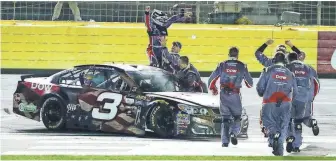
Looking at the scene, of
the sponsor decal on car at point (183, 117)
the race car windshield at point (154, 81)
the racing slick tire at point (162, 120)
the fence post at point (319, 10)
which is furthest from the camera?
the fence post at point (319, 10)

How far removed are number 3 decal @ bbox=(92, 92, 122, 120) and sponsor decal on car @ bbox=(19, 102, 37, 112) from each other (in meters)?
1.26

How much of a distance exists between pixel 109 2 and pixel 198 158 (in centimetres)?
1971

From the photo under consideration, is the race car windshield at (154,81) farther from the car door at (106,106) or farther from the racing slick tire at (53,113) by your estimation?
the racing slick tire at (53,113)

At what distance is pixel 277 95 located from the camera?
44.3 ft

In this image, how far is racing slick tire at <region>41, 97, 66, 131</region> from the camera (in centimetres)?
1656

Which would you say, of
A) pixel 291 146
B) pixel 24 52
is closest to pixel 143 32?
pixel 24 52

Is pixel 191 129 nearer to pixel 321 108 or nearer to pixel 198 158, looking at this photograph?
pixel 198 158

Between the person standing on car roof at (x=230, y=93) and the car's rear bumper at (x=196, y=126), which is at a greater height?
the person standing on car roof at (x=230, y=93)

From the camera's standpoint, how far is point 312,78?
15047 mm

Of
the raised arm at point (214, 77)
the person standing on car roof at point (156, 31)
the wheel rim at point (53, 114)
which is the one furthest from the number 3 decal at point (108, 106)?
the person standing on car roof at point (156, 31)

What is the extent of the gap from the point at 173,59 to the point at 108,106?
3406 millimetres

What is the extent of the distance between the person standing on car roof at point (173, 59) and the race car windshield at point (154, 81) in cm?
213

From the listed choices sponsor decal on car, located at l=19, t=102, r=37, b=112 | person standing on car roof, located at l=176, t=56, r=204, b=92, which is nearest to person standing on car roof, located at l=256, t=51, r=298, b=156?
person standing on car roof, located at l=176, t=56, r=204, b=92

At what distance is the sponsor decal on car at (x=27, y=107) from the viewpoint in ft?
55.5
